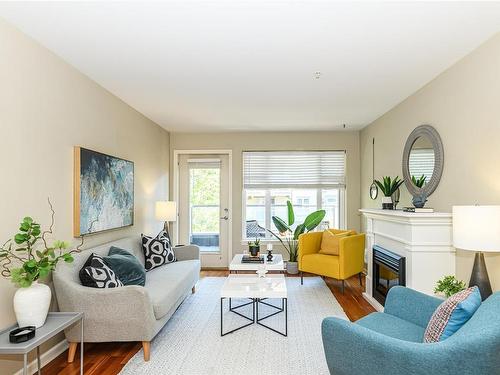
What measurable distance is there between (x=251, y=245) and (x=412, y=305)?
8.39ft

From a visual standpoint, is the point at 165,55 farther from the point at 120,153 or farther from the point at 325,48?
the point at 120,153

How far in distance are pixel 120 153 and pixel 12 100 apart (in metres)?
1.78

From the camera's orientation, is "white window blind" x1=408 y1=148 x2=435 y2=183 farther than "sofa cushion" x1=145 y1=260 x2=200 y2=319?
Yes

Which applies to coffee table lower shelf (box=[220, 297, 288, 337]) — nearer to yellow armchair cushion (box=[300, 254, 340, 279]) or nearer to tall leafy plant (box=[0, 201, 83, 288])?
yellow armchair cushion (box=[300, 254, 340, 279])

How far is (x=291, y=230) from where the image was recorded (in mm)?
5898

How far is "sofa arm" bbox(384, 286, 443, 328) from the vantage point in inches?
87.0

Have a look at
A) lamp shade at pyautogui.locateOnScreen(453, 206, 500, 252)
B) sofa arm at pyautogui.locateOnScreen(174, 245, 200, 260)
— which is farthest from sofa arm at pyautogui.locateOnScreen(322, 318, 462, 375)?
sofa arm at pyautogui.locateOnScreen(174, 245, 200, 260)

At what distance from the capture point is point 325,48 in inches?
104

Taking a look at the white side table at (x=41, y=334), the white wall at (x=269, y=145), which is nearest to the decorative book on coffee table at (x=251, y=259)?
the white wall at (x=269, y=145)

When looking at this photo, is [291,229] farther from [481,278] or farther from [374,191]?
[481,278]

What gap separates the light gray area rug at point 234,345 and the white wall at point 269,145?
2.24 metres

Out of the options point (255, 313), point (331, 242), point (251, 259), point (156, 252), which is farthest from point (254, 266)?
point (331, 242)

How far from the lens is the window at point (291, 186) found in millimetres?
6125

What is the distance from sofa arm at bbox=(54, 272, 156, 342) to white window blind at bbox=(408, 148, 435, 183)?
2944 mm
